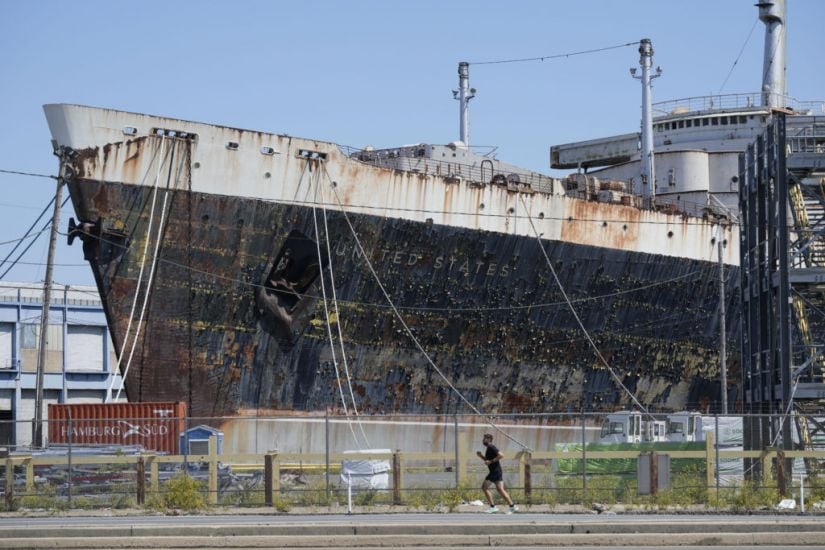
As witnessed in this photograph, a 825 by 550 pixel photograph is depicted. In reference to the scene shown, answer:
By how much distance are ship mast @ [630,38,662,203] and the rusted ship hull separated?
3087mm

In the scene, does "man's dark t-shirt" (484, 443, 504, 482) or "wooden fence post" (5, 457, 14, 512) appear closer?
"man's dark t-shirt" (484, 443, 504, 482)

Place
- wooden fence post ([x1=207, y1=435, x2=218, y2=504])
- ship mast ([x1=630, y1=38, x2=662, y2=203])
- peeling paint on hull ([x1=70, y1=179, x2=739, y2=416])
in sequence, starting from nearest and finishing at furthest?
wooden fence post ([x1=207, y1=435, x2=218, y2=504]), peeling paint on hull ([x1=70, y1=179, x2=739, y2=416]), ship mast ([x1=630, y1=38, x2=662, y2=203])

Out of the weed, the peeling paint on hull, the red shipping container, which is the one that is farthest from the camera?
the peeling paint on hull

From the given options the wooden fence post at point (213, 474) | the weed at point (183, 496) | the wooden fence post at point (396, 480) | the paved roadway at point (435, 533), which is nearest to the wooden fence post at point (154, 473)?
the wooden fence post at point (213, 474)

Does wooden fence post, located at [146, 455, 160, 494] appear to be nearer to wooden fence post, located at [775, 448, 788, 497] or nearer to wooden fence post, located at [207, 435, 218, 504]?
wooden fence post, located at [207, 435, 218, 504]

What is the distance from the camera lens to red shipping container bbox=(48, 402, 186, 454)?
27.1 metres

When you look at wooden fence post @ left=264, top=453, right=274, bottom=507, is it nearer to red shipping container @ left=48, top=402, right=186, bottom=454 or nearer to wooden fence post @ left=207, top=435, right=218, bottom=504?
wooden fence post @ left=207, top=435, right=218, bottom=504

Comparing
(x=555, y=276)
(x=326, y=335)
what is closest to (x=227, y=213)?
(x=326, y=335)

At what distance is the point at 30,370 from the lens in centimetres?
5803

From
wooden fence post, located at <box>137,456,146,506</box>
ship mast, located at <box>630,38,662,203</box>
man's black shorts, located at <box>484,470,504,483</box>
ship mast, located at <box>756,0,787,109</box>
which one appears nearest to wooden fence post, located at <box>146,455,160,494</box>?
wooden fence post, located at <box>137,456,146,506</box>

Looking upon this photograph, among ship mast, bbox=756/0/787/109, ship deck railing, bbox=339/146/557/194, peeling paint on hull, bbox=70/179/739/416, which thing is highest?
ship mast, bbox=756/0/787/109

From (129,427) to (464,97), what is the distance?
22948mm

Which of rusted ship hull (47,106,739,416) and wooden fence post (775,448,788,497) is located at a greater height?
rusted ship hull (47,106,739,416)

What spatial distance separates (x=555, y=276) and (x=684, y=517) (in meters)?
18.8
